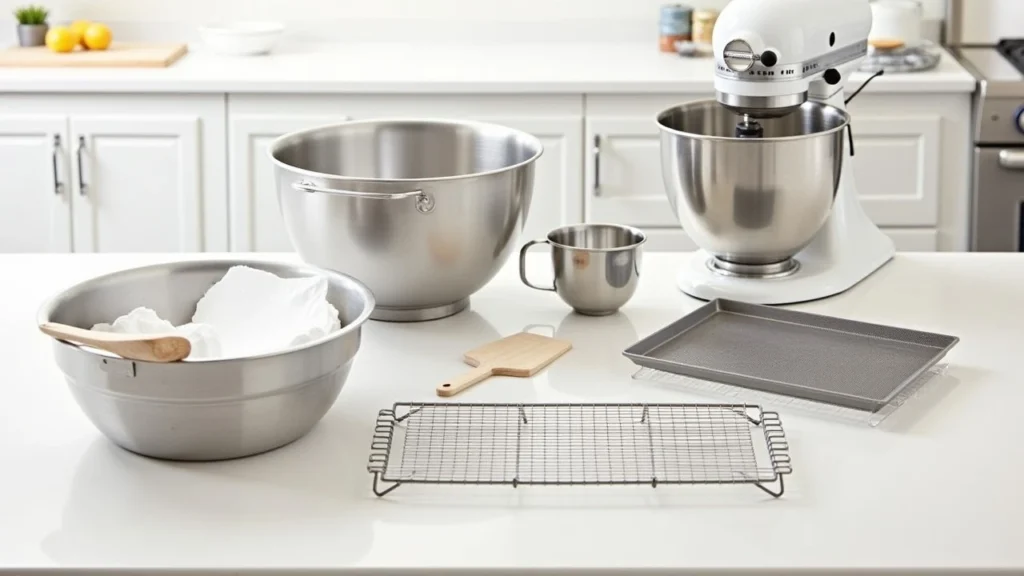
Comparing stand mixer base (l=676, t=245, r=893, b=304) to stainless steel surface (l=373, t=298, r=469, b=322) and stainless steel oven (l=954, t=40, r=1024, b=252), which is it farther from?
stainless steel oven (l=954, t=40, r=1024, b=252)

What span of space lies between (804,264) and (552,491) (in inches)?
29.3

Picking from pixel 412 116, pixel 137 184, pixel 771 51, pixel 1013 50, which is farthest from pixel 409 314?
pixel 1013 50

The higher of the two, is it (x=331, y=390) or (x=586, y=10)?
(x=586, y=10)

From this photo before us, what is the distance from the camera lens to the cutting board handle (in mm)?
1344

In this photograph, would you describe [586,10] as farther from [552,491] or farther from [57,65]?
[552,491]

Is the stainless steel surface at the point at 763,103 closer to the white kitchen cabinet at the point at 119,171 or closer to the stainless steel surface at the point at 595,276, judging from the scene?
the stainless steel surface at the point at 595,276

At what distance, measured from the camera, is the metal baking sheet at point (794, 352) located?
134 centimetres

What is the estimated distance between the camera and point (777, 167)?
1.61 meters

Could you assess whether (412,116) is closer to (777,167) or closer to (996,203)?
(996,203)

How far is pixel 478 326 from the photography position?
1562 millimetres

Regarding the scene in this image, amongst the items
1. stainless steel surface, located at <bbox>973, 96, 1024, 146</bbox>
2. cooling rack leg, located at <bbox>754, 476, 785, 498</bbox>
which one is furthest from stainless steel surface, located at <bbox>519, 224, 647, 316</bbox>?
stainless steel surface, located at <bbox>973, 96, 1024, 146</bbox>

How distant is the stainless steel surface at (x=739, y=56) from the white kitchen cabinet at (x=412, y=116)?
5.06 feet

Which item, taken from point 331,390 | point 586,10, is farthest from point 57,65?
point 331,390

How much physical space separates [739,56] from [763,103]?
64mm
